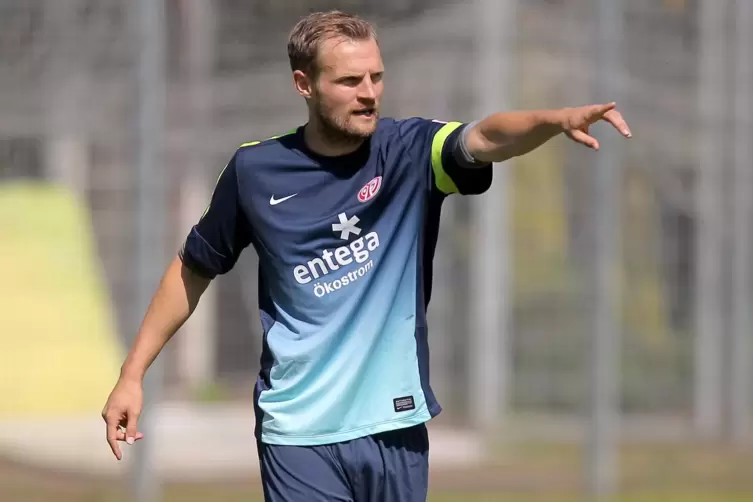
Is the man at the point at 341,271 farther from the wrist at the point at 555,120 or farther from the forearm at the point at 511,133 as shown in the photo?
the wrist at the point at 555,120

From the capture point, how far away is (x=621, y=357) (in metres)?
7.87

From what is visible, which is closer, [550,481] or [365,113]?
[365,113]

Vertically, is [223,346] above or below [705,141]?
below

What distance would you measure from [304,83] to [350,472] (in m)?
1.00

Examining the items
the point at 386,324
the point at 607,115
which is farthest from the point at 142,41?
the point at 607,115

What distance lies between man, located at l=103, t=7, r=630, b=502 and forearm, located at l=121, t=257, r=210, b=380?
38mm

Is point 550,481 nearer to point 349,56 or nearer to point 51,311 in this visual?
point 51,311

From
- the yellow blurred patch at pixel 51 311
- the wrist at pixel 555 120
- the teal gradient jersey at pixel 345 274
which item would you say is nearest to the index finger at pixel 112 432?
the teal gradient jersey at pixel 345 274

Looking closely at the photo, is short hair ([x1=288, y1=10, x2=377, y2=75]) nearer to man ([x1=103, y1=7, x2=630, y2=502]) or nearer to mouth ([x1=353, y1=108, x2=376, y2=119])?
man ([x1=103, y1=7, x2=630, y2=502])

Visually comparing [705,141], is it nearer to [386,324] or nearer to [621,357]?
[621,357]

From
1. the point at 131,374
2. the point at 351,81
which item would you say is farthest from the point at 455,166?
the point at 131,374

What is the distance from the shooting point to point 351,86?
3414mm

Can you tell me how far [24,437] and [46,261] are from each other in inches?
35.1

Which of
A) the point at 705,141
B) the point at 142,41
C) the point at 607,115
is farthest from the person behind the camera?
the point at 705,141
